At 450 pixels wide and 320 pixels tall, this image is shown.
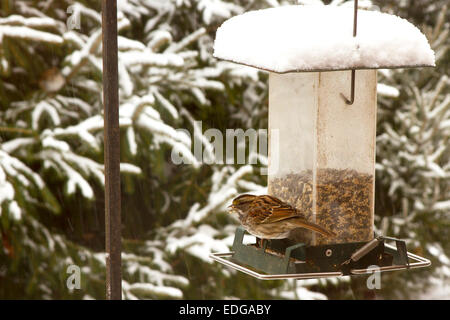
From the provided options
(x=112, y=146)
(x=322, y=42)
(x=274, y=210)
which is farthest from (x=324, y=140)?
(x=112, y=146)

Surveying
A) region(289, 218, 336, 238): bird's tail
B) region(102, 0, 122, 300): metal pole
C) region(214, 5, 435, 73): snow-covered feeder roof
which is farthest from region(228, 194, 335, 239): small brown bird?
region(102, 0, 122, 300): metal pole

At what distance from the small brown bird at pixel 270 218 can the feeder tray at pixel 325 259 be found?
0.06 metres

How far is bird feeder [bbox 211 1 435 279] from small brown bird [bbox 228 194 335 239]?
0.20ft

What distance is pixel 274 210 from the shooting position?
250cm

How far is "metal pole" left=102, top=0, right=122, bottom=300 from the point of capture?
81.6 inches

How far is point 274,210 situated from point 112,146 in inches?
25.1

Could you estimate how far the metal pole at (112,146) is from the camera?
6.80 ft

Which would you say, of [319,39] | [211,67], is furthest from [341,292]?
[319,39]

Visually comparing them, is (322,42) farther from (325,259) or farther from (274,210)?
(325,259)

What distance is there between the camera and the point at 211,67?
488 cm

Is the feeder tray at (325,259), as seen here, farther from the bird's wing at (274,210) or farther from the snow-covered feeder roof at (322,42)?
the snow-covered feeder roof at (322,42)
